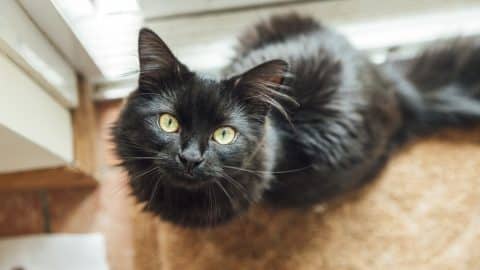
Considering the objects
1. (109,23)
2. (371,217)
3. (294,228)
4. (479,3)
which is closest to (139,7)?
(109,23)

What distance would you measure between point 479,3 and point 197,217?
46.1 inches

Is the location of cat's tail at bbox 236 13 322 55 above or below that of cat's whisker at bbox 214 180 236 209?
above

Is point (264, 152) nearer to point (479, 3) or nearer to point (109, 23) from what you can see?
point (109, 23)

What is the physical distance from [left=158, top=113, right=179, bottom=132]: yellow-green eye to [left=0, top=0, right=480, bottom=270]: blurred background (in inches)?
18.3

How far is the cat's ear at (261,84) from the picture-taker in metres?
0.99

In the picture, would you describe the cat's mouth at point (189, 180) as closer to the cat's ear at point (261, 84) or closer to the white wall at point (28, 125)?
the cat's ear at point (261, 84)

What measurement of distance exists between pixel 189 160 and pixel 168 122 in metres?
0.11

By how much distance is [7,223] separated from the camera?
60.7 inches

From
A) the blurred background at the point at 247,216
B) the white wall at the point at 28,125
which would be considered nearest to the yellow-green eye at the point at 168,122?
the white wall at the point at 28,125

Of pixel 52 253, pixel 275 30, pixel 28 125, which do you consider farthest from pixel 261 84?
pixel 52 253

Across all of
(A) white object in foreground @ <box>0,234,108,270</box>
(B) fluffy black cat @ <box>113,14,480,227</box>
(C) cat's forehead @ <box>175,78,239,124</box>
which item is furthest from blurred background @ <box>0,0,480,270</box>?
(C) cat's forehead @ <box>175,78,239,124</box>

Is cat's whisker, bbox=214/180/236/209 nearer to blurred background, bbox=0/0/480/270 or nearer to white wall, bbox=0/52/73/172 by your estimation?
blurred background, bbox=0/0/480/270

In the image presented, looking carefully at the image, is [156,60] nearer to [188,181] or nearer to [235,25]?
[188,181]

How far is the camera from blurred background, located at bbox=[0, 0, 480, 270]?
1478 millimetres
